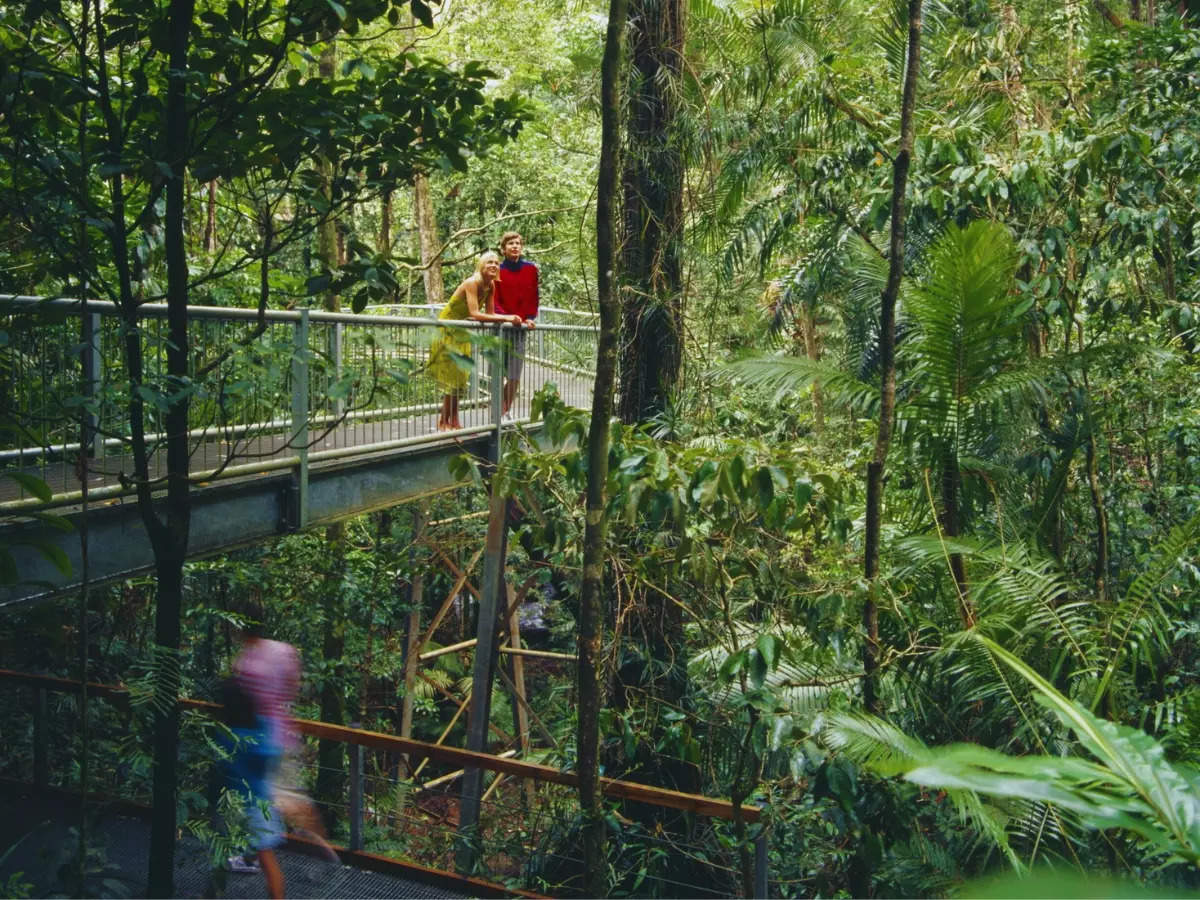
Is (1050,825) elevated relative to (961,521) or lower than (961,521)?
lower

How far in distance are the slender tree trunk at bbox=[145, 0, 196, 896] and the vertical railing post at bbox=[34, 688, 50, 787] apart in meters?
4.00

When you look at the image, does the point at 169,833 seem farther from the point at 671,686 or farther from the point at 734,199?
the point at 734,199

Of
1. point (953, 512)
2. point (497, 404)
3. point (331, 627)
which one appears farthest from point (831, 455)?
point (331, 627)

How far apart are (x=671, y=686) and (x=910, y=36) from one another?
3.98m

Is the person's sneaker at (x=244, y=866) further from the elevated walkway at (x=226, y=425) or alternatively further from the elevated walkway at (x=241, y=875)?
the elevated walkway at (x=226, y=425)

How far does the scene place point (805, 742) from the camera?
4422 millimetres

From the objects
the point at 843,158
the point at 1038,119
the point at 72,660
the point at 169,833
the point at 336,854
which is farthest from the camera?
the point at 1038,119

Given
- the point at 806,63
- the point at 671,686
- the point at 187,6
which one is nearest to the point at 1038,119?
the point at 806,63

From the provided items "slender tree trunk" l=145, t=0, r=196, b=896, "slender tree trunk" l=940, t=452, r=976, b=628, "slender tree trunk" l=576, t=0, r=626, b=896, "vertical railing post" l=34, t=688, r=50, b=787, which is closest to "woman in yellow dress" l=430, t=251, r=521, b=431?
"vertical railing post" l=34, t=688, r=50, b=787

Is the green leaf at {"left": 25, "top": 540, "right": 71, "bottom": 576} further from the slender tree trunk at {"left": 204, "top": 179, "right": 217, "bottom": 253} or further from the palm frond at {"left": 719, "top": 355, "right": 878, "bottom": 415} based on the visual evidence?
the slender tree trunk at {"left": 204, "top": 179, "right": 217, "bottom": 253}

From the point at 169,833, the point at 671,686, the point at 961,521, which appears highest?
the point at 961,521

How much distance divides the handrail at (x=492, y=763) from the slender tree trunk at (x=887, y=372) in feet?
3.10

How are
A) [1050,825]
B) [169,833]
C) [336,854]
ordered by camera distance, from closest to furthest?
[169,833] → [1050,825] → [336,854]

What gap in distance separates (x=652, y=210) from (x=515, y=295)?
2.48 meters
